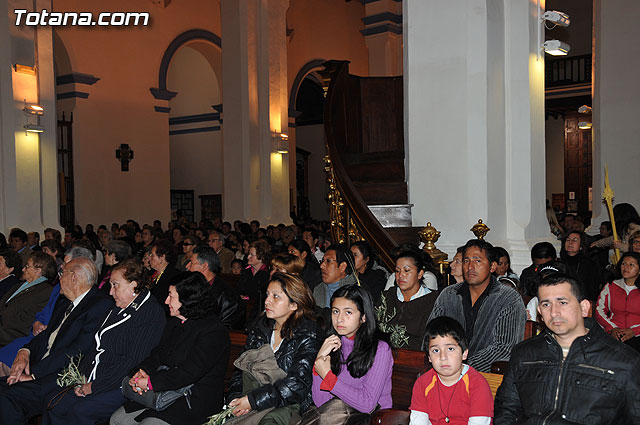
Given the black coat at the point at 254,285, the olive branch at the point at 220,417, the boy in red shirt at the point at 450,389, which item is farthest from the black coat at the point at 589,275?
the olive branch at the point at 220,417

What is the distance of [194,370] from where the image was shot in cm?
365

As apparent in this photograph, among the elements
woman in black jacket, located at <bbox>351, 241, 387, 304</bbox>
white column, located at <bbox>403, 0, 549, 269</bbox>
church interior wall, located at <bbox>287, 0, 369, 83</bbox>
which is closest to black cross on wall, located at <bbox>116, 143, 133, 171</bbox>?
church interior wall, located at <bbox>287, 0, 369, 83</bbox>

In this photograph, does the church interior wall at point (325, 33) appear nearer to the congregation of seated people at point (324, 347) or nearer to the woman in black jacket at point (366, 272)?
the woman in black jacket at point (366, 272)

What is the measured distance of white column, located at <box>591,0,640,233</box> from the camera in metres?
9.84

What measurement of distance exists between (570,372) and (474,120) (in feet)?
12.7

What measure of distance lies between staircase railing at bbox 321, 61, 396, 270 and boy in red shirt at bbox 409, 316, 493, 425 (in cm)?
255

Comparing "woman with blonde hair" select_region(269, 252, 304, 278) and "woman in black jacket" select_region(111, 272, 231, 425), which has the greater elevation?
"woman with blonde hair" select_region(269, 252, 304, 278)

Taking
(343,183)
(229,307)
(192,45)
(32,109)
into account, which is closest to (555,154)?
(192,45)

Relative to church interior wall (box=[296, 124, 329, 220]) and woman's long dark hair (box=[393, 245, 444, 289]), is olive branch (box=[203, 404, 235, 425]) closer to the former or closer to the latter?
woman's long dark hair (box=[393, 245, 444, 289])

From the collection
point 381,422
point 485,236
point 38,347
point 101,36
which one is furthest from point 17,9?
point 381,422

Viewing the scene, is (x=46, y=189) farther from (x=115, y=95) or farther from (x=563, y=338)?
(x=563, y=338)

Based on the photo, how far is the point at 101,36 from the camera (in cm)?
1588

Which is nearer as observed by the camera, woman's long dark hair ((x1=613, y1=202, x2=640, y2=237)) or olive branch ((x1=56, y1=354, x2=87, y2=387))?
olive branch ((x1=56, y1=354, x2=87, y2=387))

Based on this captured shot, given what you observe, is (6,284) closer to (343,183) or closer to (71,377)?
(71,377)
